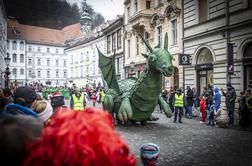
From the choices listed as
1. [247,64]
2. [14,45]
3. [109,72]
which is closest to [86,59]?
[14,45]

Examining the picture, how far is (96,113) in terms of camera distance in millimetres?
1210

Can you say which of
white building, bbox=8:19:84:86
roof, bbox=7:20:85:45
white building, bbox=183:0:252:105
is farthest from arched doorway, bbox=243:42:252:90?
roof, bbox=7:20:85:45

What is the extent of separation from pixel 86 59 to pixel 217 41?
3633 cm

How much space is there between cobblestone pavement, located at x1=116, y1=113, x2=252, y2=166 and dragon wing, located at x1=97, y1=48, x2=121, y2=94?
1584mm

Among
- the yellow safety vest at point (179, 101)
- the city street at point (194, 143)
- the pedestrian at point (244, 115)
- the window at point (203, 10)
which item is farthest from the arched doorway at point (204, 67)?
the city street at point (194, 143)

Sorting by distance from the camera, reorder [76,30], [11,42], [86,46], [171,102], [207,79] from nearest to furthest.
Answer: [171,102], [207,79], [86,46], [11,42], [76,30]

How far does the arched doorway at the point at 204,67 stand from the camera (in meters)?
Result: 17.2

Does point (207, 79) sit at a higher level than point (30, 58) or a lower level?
lower

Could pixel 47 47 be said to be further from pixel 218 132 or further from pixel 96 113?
pixel 96 113

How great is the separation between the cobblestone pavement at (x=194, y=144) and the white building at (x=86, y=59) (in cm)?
3275

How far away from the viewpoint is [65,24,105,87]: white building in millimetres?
45744

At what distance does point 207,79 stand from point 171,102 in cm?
323

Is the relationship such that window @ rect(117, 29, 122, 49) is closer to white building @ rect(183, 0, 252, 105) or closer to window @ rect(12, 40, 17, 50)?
white building @ rect(183, 0, 252, 105)

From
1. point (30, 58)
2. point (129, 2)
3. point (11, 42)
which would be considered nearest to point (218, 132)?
point (129, 2)
